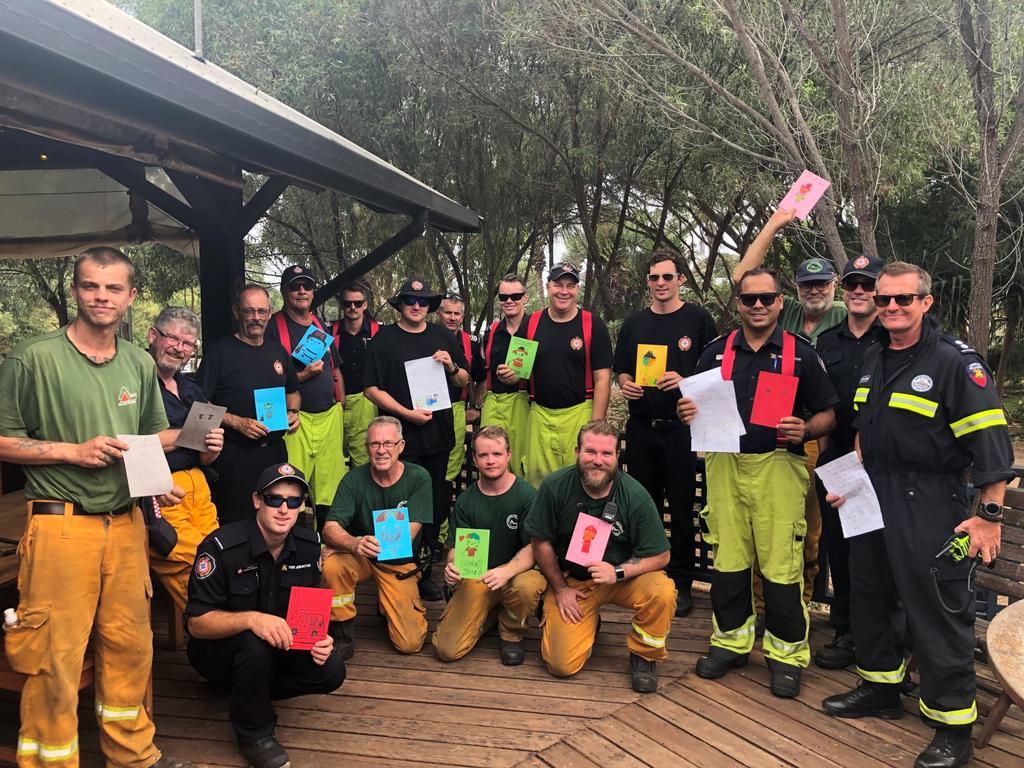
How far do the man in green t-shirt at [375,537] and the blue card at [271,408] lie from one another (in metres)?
0.52

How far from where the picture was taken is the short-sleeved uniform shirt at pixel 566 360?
481 cm

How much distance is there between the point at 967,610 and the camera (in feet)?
10.4

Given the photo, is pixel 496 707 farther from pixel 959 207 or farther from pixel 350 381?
pixel 959 207

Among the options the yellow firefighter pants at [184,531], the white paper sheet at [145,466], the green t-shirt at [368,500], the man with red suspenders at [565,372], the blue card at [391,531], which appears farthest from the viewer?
the man with red suspenders at [565,372]

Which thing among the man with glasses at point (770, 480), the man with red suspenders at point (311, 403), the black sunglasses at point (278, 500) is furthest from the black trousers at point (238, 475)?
the man with glasses at point (770, 480)

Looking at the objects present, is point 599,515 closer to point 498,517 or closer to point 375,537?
point 498,517

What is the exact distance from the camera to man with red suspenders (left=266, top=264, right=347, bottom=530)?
4.95m

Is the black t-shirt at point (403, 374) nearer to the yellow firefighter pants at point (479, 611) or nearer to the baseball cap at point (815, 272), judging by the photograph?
the yellow firefighter pants at point (479, 611)

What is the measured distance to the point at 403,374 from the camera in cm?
496

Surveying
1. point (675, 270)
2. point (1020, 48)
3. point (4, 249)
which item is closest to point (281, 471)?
point (675, 270)

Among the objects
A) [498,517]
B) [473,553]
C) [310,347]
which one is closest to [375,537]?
[473,553]

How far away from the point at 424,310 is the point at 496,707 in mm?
2510

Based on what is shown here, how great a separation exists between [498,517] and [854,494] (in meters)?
1.88

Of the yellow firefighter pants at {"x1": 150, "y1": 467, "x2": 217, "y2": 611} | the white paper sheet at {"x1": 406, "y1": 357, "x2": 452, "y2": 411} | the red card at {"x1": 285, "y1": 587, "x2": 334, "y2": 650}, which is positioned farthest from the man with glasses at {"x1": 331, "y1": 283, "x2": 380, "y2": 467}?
the red card at {"x1": 285, "y1": 587, "x2": 334, "y2": 650}
